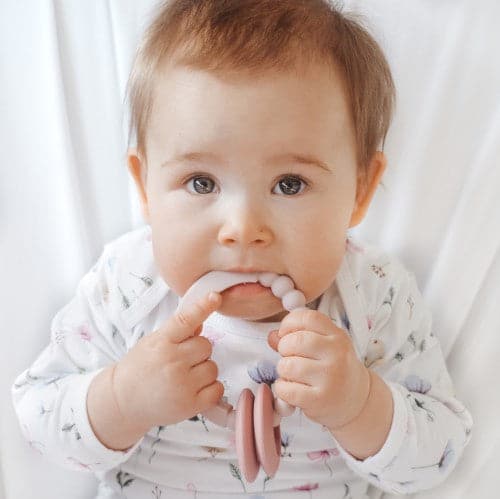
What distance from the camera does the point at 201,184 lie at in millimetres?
803

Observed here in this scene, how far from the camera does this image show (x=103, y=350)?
3.20 feet

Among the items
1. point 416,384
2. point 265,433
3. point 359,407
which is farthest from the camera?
point 416,384

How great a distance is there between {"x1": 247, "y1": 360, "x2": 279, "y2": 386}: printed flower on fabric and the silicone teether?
0.33 feet

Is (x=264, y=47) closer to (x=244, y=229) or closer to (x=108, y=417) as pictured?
(x=244, y=229)

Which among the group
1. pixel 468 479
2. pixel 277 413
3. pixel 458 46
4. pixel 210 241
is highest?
pixel 458 46

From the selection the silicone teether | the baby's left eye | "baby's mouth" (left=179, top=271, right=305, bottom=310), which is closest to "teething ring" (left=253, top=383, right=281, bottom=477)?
the silicone teether

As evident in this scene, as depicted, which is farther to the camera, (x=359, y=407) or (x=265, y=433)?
(x=359, y=407)

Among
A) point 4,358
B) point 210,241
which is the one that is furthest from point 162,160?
point 4,358

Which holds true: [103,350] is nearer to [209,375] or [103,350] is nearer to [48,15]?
[209,375]

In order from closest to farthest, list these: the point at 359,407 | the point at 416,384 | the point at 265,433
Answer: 1. the point at 265,433
2. the point at 359,407
3. the point at 416,384


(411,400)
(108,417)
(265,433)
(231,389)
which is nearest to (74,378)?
(108,417)

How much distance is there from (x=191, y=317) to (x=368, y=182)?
0.28 meters

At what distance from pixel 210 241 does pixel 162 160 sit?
101mm

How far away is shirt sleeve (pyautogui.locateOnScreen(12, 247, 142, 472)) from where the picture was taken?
35.3 inches
